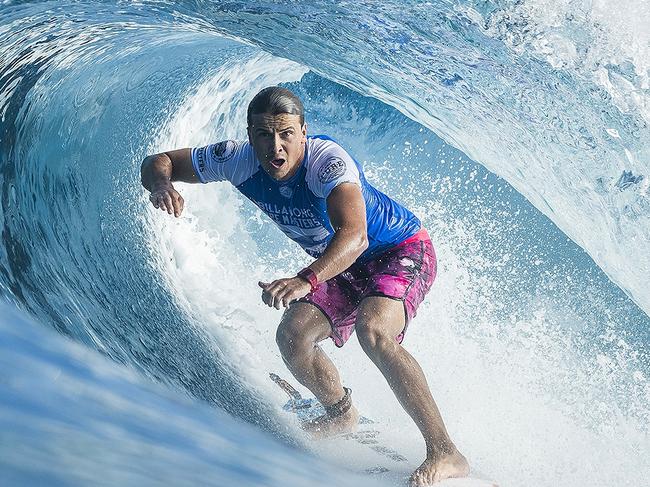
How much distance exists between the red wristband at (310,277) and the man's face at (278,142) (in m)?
0.67

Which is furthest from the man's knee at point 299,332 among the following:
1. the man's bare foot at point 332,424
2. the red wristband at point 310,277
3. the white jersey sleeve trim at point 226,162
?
the red wristband at point 310,277

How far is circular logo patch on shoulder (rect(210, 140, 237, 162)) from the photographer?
3520 millimetres

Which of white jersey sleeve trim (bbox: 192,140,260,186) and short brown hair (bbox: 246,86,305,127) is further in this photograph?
white jersey sleeve trim (bbox: 192,140,260,186)

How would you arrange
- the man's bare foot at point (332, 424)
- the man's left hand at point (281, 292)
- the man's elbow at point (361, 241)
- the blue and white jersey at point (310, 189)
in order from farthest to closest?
1. the man's bare foot at point (332, 424)
2. the blue and white jersey at point (310, 189)
3. the man's elbow at point (361, 241)
4. the man's left hand at point (281, 292)

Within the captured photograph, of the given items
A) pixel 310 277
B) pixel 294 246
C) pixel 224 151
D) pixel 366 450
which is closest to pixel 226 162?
pixel 224 151

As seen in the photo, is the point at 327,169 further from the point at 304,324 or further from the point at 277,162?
the point at 304,324

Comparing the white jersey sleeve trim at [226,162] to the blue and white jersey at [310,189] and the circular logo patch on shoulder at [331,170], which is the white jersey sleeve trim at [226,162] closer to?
the blue and white jersey at [310,189]

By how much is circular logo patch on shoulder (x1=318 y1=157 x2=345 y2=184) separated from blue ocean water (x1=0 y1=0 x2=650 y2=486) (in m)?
0.87

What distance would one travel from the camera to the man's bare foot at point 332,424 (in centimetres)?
374

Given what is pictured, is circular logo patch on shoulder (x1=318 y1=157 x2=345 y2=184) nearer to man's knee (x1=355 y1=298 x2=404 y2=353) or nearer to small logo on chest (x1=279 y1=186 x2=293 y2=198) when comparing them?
small logo on chest (x1=279 y1=186 x2=293 y2=198)

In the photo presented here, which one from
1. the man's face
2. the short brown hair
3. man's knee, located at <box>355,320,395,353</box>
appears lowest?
man's knee, located at <box>355,320,395,353</box>

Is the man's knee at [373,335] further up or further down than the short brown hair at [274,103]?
further down

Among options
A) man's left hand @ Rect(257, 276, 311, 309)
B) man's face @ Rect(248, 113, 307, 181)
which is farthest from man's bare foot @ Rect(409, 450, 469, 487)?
man's face @ Rect(248, 113, 307, 181)

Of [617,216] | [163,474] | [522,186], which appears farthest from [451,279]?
[163,474]
